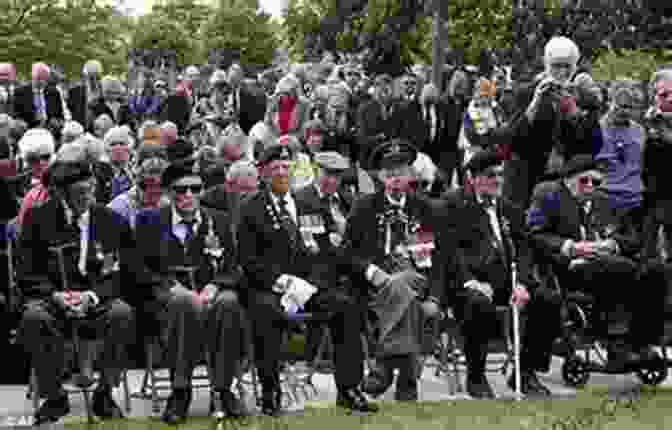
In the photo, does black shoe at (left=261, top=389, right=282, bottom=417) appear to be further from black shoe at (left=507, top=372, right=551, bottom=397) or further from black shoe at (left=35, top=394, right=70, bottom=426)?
black shoe at (left=507, top=372, right=551, bottom=397)

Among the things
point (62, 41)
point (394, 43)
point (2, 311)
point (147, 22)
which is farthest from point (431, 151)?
point (147, 22)

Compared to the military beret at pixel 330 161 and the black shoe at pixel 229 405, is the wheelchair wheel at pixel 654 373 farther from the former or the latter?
the black shoe at pixel 229 405

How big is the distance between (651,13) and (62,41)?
27.0m

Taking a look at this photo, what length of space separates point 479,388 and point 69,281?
3.40 meters

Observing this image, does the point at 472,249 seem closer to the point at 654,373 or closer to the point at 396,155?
the point at 396,155

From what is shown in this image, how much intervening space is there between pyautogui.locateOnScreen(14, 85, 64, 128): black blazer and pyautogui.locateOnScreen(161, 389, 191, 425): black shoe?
6.51 m

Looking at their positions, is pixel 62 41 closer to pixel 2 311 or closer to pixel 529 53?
pixel 529 53

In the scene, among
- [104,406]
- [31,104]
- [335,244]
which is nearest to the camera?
[104,406]

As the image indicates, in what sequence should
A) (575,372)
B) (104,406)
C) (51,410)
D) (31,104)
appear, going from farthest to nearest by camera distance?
1. (31,104)
2. (575,372)
3. (104,406)
4. (51,410)

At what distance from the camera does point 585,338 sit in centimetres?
998

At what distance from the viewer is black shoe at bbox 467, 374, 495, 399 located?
9523 millimetres

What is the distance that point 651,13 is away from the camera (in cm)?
3588

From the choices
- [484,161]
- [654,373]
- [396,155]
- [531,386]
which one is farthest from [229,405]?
[654,373]

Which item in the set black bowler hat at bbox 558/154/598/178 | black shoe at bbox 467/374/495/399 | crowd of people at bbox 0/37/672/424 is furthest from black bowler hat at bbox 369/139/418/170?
black shoe at bbox 467/374/495/399
